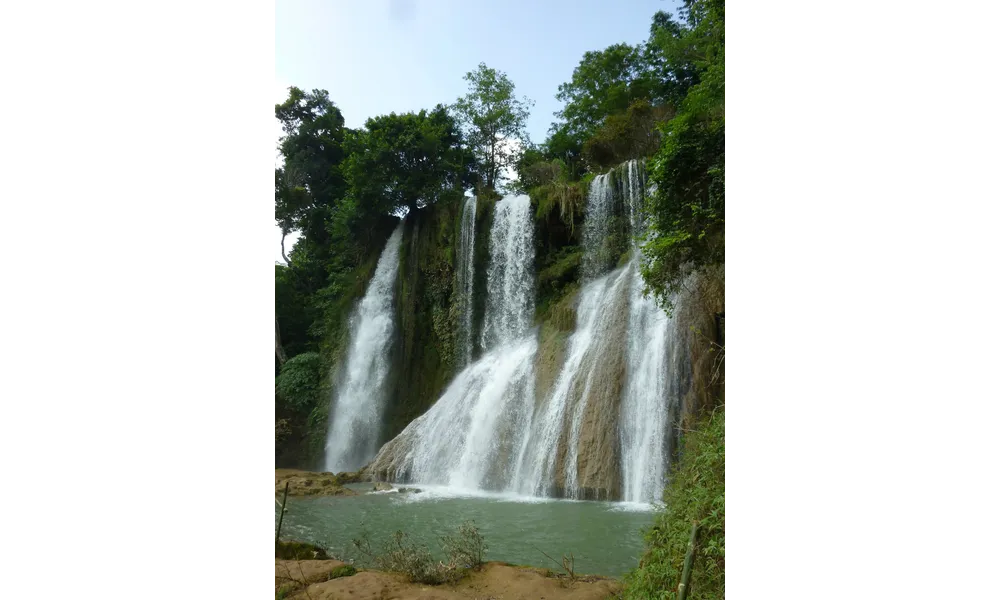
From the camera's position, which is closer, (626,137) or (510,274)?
(626,137)

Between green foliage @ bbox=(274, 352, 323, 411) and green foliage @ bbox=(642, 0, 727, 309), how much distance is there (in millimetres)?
4702

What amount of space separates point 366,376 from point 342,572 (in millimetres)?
5221

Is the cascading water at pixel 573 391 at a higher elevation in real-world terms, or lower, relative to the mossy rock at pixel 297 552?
higher

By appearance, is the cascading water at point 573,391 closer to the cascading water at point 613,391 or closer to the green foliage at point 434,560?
the cascading water at point 613,391

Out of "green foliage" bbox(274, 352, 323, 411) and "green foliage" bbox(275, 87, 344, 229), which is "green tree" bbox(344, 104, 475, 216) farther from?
"green foliage" bbox(274, 352, 323, 411)

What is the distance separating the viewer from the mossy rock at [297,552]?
10.6 ft

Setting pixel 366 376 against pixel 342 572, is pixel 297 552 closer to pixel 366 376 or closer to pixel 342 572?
pixel 342 572

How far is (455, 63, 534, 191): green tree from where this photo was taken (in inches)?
226

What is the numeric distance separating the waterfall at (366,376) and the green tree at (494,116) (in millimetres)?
2388

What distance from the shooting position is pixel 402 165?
7734mm

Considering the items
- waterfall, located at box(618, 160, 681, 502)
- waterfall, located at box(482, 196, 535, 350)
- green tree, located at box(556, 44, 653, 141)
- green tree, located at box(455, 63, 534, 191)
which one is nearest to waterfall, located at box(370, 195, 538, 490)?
waterfall, located at box(482, 196, 535, 350)

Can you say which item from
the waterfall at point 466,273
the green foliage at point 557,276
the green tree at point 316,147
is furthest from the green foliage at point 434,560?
the green tree at point 316,147

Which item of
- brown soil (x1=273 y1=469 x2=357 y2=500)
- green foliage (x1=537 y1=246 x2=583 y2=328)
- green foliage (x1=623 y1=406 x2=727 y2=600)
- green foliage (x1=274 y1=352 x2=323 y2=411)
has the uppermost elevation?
green foliage (x1=537 y1=246 x2=583 y2=328)

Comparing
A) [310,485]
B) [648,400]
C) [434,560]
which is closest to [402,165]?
[310,485]
